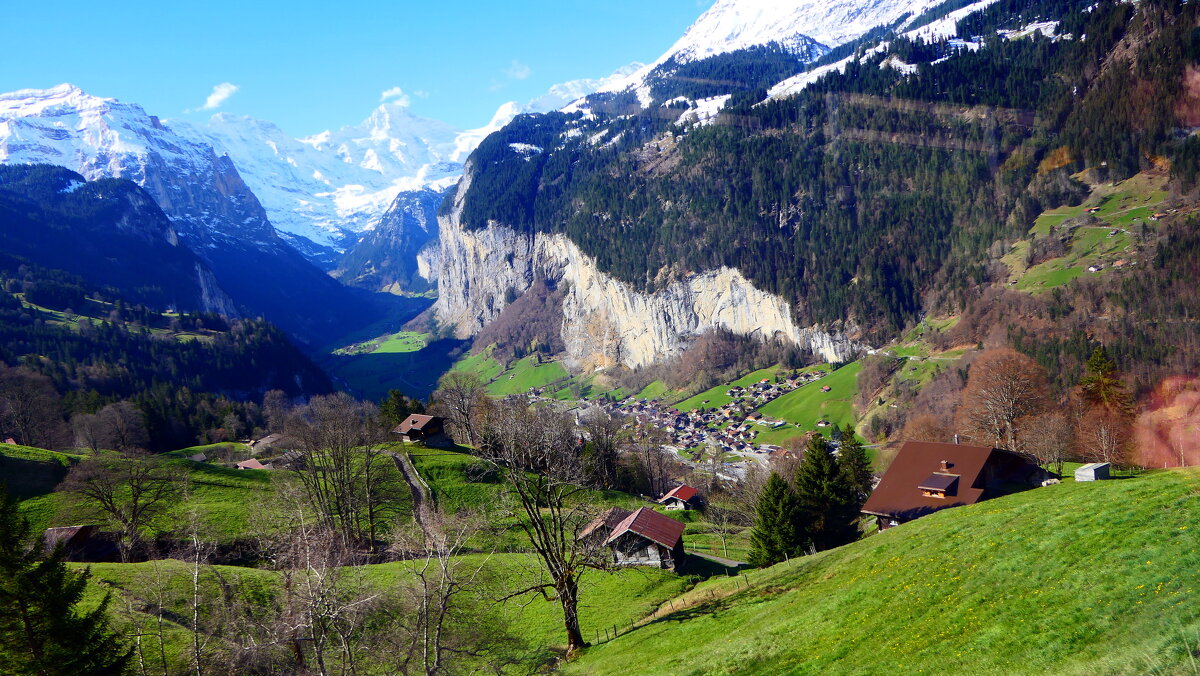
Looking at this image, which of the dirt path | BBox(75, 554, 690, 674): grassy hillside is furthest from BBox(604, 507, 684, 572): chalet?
the dirt path

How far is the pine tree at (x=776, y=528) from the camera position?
4591 centimetres

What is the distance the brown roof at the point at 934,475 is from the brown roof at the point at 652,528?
50.5 ft

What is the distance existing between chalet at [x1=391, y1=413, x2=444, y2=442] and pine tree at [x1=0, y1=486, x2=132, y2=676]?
198 ft

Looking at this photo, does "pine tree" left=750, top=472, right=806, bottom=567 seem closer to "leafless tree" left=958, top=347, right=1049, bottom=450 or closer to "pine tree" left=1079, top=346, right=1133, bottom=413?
"leafless tree" left=958, top=347, right=1049, bottom=450

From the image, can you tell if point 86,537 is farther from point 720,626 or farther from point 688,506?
point 688,506

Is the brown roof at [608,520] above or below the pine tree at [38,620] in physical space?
below

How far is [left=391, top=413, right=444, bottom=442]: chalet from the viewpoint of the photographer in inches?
3250

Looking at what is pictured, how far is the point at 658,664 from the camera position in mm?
25094

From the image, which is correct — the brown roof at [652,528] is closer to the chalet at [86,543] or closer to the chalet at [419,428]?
the chalet at [419,428]

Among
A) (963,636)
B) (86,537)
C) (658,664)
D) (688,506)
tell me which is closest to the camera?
(963,636)

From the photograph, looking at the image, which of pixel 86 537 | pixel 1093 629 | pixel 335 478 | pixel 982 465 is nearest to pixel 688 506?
pixel 982 465

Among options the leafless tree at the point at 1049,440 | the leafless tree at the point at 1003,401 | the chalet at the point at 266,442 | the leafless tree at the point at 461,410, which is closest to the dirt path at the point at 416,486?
the leafless tree at the point at 461,410

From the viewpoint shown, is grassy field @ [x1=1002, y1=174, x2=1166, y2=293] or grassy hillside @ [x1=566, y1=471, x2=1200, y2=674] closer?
grassy hillside @ [x1=566, y1=471, x2=1200, y2=674]

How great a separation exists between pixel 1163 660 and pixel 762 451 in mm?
131172
